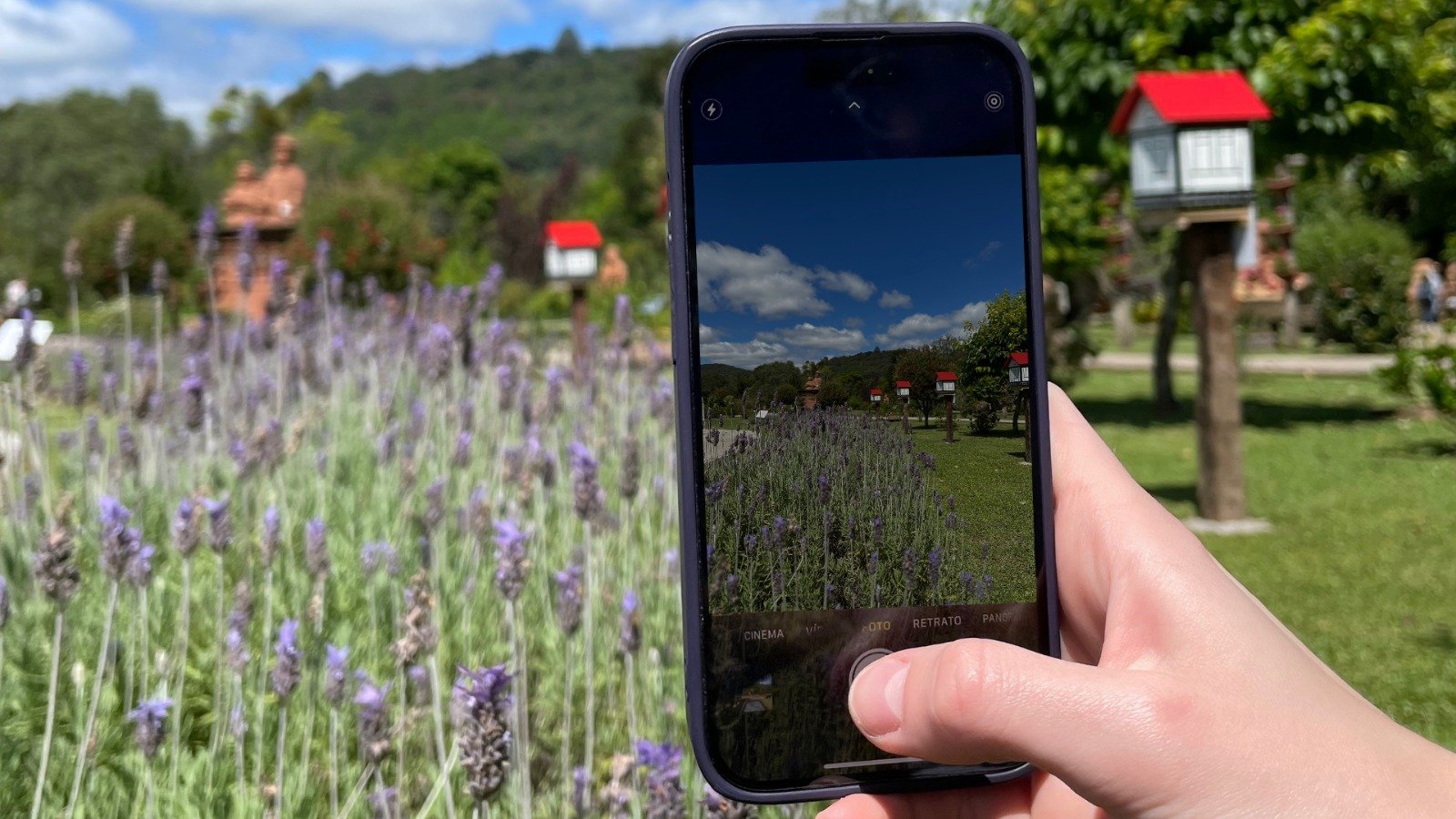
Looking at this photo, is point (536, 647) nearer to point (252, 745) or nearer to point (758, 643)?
point (252, 745)

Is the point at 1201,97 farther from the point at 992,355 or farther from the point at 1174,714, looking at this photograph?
the point at 1174,714

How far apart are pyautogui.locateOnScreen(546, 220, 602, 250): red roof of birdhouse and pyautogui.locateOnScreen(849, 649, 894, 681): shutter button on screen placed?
7164 mm

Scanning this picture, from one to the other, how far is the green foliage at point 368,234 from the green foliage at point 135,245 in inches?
52.2

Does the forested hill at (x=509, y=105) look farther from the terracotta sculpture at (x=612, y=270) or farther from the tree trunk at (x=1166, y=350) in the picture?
the tree trunk at (x=1166, y=350)

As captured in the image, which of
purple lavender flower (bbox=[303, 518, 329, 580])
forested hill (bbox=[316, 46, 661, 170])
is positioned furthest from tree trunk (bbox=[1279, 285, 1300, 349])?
forested hill (bbox=[316, 46, 661, 170])

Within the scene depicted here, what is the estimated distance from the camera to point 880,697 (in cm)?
123

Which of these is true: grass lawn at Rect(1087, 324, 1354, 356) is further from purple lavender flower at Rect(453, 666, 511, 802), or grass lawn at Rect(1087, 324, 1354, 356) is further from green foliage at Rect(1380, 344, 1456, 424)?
purple lavender flower at Rect(453, 666, 511, 802)

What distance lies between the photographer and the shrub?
16.5m

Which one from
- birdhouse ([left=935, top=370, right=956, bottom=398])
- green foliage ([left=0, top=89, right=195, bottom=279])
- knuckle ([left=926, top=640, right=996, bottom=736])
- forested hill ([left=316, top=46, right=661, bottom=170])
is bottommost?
knuckle ([left=926, top=640, right=996, bottom=736])

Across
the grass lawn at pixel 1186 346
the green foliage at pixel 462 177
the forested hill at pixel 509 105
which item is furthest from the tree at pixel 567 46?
the grass lawn at pixel 1186 346

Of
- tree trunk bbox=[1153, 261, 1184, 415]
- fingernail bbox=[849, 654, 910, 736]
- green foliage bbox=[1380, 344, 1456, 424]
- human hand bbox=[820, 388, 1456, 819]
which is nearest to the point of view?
human hand bbox=[820, 388, 1456, 819]

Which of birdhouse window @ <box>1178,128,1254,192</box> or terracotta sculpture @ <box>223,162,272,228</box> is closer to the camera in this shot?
birdhouse window @ <box>1178,128,1254,192</box>

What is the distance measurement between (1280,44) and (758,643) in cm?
726

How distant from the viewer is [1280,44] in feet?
23.5
